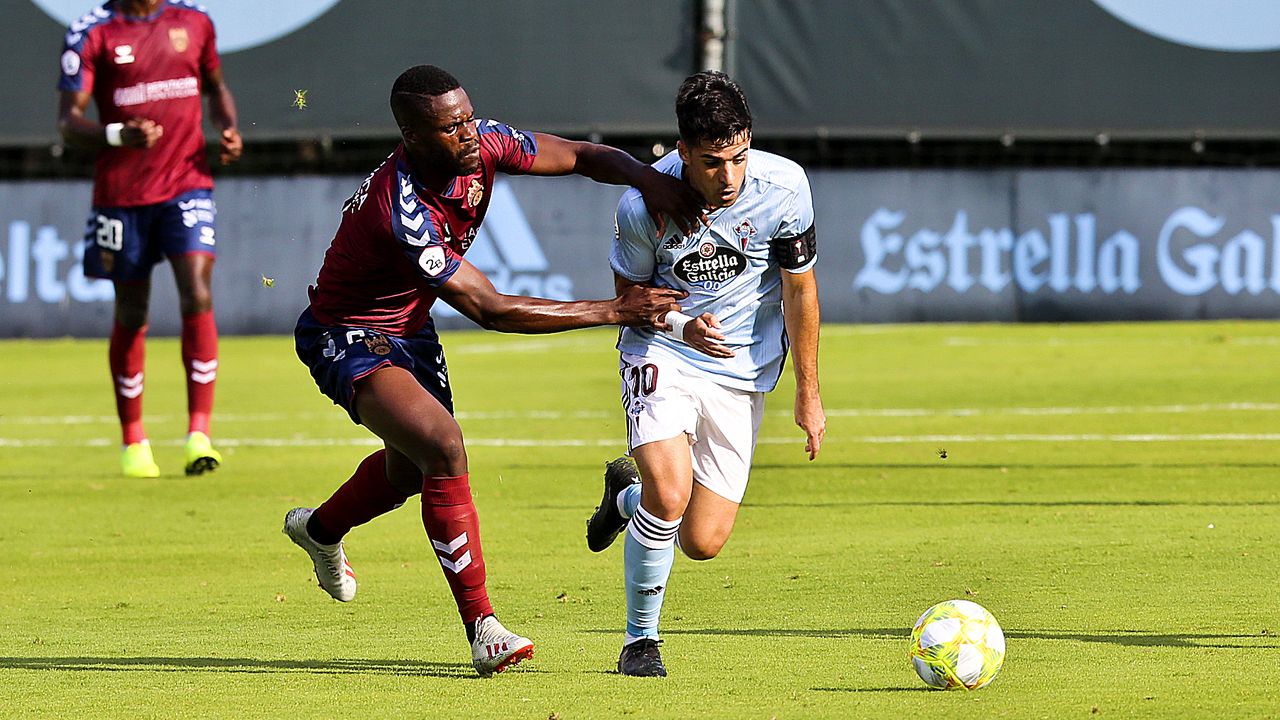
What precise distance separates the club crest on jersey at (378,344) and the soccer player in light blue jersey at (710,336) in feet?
2.52

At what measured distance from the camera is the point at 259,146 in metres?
21.6

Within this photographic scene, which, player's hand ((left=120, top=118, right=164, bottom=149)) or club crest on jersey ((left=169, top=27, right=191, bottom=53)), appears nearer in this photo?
player's hand ((left=120, top=118, right=164, bottom=149))

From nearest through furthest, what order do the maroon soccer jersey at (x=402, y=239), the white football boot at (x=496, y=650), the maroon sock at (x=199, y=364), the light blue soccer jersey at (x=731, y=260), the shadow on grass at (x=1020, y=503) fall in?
the white football boot at (x=496, y=650)
the maroon soccer jersey at (x=402, y=239)
the light blue soccer jersey at (x=731, y=260)
the shadow on grass at (x=1020, y=503)
the maroon sock at (x=199, y=364)

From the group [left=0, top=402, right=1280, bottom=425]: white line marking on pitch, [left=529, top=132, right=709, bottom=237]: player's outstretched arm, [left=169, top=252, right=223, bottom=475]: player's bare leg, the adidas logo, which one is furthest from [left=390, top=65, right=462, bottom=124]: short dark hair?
the adidas logo

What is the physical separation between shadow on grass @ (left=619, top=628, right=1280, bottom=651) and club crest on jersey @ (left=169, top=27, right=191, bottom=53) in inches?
231

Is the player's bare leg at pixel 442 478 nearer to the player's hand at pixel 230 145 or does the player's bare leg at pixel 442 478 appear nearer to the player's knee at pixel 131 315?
the player's hand at pixel 230 145

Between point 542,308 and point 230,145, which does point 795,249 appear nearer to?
point 542,308

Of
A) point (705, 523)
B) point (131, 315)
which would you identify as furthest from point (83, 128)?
point (705, 523)

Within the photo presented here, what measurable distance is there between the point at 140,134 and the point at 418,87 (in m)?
A: 5.27

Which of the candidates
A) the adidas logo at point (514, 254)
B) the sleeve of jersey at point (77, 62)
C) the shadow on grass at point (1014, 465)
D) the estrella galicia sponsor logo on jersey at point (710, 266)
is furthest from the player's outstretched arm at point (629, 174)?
the adidas logo at point (514, 254)

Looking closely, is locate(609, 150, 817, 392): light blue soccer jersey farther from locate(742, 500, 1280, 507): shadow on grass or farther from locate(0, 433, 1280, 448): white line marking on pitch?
locate(0, 433, 1280, 448): white line marking on pitch

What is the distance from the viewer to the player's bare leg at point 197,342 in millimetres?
10758

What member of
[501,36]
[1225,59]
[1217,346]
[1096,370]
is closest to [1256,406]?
[1096,370]

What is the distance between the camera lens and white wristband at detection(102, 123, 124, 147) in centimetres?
1078
